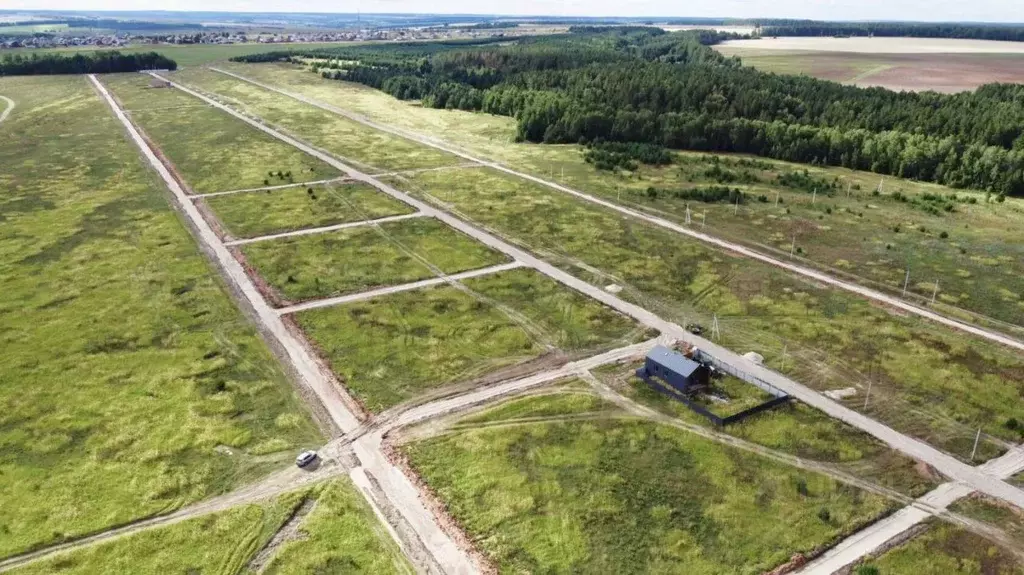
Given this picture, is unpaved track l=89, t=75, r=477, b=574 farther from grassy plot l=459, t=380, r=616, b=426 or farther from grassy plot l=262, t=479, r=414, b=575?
grassy plot l=459, t=380, r=616, b=426

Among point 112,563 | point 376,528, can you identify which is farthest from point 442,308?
point 112,563

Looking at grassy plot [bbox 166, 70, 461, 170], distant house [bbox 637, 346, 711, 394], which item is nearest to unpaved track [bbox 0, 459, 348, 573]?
distant house [bbox 637, 346, 711, 394]

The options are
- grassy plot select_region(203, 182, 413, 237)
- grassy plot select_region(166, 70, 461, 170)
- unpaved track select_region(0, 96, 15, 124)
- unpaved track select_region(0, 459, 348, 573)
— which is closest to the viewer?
unpaved track select_region(0, 459, 348, 573)

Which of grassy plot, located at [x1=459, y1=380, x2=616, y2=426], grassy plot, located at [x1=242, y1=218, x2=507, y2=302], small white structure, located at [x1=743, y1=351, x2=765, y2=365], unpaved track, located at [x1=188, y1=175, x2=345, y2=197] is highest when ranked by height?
unpaved track, located at [x1=188, y1=175, x2=345, y2=197]

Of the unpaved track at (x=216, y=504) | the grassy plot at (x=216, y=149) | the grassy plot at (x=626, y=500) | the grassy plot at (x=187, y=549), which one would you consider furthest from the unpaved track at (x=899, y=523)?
the grassy plot at (x=216, y=149)

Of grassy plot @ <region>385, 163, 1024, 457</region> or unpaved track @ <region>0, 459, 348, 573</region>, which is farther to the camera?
grassy plot @ <region>385, 163, 1024, 457</region>

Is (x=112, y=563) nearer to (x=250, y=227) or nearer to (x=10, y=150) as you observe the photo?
(x=250, y=227)

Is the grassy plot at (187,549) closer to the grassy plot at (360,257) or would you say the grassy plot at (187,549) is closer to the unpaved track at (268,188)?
the grassy plot at (360,257)
